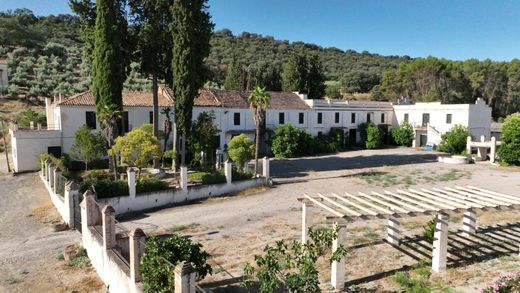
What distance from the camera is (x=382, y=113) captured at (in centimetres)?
4997

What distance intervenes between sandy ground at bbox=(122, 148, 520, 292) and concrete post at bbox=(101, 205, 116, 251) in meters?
3.18

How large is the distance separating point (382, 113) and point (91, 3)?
3807 cm

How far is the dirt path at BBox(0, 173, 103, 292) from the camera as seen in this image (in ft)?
36.3

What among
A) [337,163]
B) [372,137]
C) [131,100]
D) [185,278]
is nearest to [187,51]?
[131,100]

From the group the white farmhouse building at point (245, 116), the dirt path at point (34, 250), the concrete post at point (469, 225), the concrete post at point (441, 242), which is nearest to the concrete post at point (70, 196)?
the dirt path at point (34, 250)

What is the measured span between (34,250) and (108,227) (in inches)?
204

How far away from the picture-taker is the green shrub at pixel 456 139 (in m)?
40.9

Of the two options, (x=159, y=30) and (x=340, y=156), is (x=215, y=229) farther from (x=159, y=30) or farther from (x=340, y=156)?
(x=340, y=156)

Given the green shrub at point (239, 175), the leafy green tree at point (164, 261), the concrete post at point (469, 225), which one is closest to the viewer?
the leafy green tree at point (164, 261)

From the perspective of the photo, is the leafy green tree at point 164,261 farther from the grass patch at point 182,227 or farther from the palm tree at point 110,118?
the palm tree at point 110,118

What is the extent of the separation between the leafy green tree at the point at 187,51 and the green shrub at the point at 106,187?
26.8 feet

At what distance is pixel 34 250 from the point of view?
45.1 feet

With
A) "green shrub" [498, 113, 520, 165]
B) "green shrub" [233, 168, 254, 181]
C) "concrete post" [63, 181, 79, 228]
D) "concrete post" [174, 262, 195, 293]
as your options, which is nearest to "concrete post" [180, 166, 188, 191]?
"green shrub" [233, 168, 254, 181]

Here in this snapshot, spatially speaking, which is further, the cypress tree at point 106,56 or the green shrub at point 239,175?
the cypress tree at point 106,56
